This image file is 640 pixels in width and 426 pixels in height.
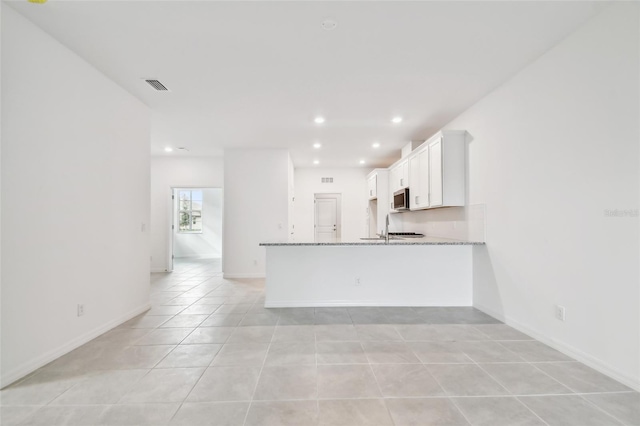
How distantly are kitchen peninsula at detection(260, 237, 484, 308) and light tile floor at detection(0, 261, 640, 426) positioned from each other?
653mm

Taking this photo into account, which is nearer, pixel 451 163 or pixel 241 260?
pixel 451 163

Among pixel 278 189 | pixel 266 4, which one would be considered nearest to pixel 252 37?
pixel 266 4

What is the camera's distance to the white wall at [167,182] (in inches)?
263

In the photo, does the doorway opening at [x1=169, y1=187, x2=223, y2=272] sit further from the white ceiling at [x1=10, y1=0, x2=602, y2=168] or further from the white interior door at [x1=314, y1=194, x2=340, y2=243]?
the white ceiling at [x1=10, y1=0, x2=602, y2=168]

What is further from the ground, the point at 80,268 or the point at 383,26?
the point at 383,26

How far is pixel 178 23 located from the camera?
7.51ft

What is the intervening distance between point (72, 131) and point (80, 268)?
50.5 inches

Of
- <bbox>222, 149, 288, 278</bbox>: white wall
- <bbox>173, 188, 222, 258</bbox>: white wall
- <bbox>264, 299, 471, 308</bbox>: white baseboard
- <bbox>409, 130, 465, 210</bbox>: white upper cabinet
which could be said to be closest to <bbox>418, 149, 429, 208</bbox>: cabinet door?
<bbox>409, 130, 465, 210</bbox>: white upper cabinet

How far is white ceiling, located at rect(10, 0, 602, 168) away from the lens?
7.10 ft

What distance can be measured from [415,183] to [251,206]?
330cm

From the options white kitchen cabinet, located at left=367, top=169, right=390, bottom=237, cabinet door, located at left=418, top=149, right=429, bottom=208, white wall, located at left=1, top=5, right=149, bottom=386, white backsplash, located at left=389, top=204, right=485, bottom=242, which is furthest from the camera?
white kitchen cabinet, located at left=367, top=169, right=390, bottom=237

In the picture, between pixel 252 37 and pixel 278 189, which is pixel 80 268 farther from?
pixel 278 189

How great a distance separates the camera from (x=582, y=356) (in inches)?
93.0

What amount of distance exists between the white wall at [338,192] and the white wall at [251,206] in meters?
1.97
